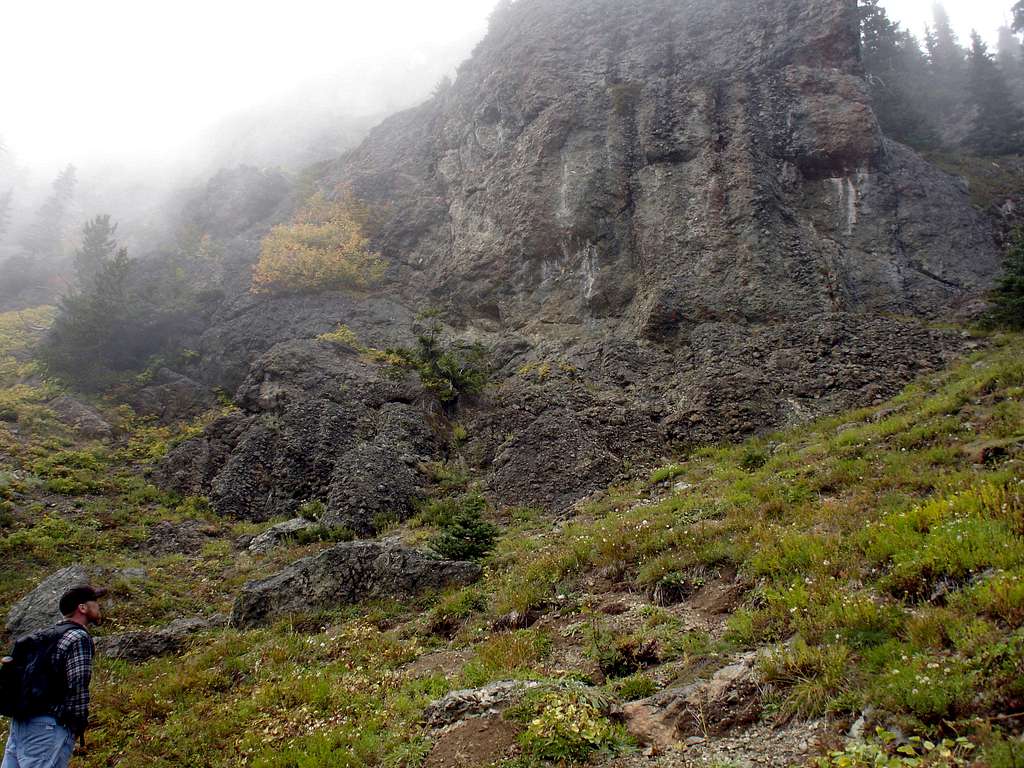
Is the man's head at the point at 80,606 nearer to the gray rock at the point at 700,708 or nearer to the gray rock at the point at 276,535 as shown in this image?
the gray rock at the point at 700,708

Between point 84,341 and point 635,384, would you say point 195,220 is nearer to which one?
point 84,341

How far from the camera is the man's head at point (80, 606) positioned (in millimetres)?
5286

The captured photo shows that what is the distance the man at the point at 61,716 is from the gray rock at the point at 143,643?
17.7 feet

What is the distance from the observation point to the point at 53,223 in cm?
4531

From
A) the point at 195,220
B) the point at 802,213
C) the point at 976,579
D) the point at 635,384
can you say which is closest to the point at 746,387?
the point at 635,384

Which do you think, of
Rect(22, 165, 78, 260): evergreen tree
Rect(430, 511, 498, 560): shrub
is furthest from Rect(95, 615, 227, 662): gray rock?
Rect(22, 165, 78, 260): evergreen tree

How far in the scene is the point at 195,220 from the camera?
3516 centimetres

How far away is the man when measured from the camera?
474cm

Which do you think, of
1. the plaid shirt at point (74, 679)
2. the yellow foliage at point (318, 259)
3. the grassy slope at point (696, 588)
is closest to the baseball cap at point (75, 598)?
the plaid shirt at point (74, 679)

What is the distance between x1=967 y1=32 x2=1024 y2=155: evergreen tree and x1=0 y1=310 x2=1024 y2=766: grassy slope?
72.3 ft

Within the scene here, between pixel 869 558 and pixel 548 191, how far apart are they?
2084 cm

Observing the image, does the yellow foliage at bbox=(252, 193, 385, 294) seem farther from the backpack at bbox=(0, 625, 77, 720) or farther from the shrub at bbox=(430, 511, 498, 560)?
the backpack at bbox=(0, 625, 77, 720)

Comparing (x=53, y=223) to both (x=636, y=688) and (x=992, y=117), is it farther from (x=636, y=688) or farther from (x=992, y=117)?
(x=992, y=117)

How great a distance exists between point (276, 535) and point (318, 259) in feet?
→ 52.9
